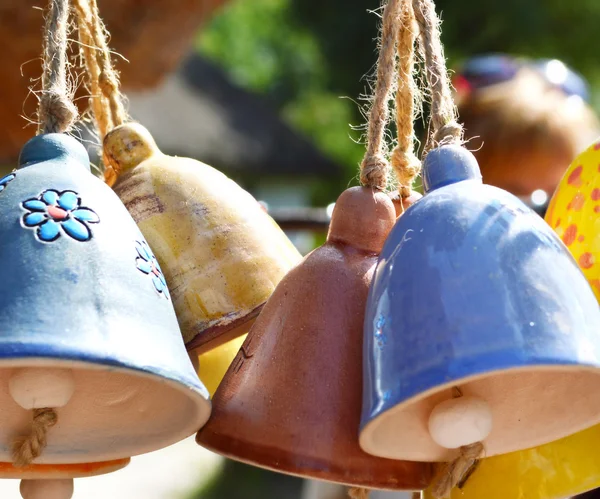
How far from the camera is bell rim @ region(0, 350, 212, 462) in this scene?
0.64m

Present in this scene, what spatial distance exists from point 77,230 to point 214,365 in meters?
0.35

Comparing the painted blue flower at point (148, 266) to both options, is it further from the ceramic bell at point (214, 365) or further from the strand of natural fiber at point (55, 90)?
the ceramic bell at point (214, 365)

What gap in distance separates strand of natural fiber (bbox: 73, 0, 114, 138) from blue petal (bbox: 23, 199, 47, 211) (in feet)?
0.90

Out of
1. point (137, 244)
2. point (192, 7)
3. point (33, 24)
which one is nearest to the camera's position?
point (137, 244)

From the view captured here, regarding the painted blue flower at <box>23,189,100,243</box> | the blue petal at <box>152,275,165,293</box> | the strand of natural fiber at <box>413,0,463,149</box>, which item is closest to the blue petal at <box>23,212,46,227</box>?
the painted blue flower at <box>23,189,100,243</box>

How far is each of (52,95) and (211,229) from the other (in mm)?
187

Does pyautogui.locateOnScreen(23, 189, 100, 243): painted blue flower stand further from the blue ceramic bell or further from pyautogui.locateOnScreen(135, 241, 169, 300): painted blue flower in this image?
the blue ceramic bell

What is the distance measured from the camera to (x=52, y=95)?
80cm

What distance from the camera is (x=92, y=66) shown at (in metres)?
1.01

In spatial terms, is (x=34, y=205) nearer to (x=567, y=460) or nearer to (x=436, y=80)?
(x=436, y=80)

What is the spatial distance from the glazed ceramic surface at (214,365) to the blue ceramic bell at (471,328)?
0.30 metres

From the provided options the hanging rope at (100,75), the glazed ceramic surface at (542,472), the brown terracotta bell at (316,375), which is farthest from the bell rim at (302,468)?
the hanging rope at (100,75)

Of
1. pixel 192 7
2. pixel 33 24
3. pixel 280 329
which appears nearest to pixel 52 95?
pixel 280 329

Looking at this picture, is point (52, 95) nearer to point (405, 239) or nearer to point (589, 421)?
point (405, 239)
